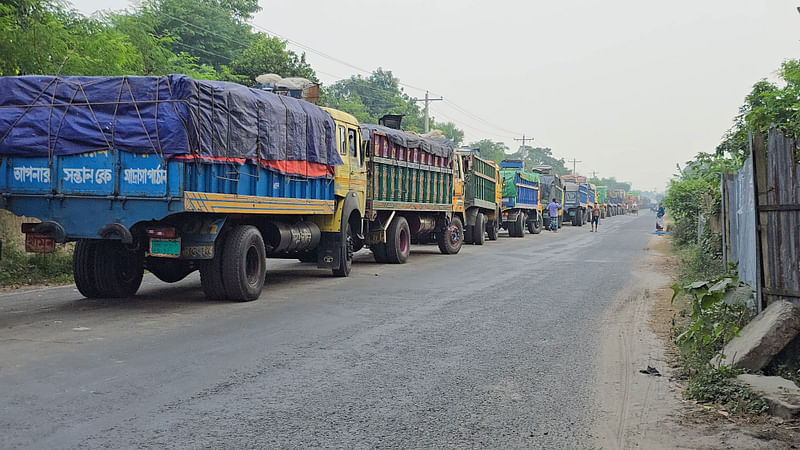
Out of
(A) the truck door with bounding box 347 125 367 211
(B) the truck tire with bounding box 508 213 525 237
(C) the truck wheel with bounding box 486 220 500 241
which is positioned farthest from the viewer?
(B) the truck tire with bounding box 508 213 525 237

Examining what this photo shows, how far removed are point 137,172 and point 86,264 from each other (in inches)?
77.4

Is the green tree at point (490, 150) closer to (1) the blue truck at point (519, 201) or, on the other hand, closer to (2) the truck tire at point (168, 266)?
(1) the blue truck at point (519, 201)

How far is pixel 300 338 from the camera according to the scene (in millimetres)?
7629

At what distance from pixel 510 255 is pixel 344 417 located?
1551cm

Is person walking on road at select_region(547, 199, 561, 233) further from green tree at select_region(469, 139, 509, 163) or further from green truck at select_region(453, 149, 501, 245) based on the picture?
green tree at select_region(469, 139, 509, 163)

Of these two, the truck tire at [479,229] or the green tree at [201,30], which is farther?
the green tree at [201,30]

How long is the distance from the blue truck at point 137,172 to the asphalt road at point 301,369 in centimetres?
69

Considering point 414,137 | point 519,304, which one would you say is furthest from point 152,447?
point 414,137

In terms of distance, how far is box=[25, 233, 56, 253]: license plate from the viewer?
29.5ft

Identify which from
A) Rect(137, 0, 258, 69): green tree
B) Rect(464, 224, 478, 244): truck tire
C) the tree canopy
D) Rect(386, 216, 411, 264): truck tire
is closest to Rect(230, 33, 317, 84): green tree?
the tree canopy

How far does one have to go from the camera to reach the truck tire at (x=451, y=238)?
20031 millimetres

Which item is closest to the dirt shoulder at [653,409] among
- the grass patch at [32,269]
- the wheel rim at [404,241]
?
the wheel rim at [404,241]

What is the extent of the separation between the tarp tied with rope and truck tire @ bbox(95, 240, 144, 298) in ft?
5.27

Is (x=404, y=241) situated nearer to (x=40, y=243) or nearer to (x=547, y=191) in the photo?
(x=40, y=243)
